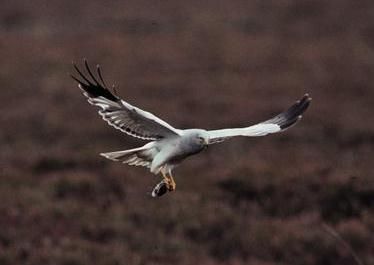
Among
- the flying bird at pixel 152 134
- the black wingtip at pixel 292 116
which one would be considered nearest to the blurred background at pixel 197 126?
the black wingtip at pixel 292 116

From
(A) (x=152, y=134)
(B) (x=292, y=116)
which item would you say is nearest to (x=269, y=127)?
(B) (x=292, y=116)

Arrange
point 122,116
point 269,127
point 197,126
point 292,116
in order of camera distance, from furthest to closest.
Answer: point 197,126 < point 292,116 < point 269,127 < point 122,116

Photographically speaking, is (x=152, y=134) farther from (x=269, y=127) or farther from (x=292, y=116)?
(x=292, y=116)

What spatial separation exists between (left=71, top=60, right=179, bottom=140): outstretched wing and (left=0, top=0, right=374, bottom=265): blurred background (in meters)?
2.79

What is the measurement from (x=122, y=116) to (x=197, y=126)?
1096 centimetres

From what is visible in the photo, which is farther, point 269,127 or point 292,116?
point 292,116

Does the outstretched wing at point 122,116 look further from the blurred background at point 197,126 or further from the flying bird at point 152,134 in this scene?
the blurred background at point 197,126

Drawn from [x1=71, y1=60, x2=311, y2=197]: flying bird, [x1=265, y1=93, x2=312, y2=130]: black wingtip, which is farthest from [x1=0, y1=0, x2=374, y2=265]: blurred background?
[x1=71, y1=60, x2=311, y2=197]: flying bird

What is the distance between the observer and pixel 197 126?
1700 centimetres

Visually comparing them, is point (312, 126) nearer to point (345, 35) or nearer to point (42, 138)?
point (42, 138)

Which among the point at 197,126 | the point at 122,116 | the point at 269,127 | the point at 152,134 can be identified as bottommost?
the point at 152,134

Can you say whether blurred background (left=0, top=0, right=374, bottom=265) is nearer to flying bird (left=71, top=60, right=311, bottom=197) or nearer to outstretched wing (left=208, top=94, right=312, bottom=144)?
outstretched wing (left=208, top=94, right=312, bottom=144)

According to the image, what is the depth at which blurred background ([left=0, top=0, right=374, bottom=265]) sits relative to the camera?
1142cm

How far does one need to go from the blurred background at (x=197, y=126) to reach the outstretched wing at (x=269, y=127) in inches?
55.7
